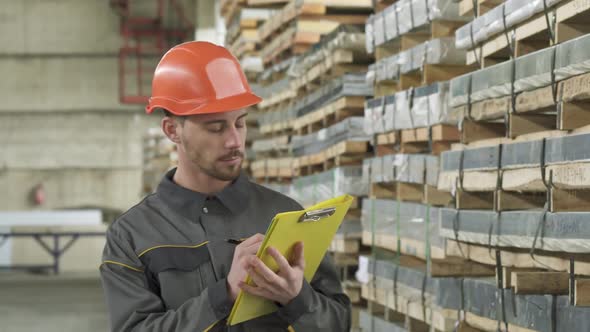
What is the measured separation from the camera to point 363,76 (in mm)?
7246

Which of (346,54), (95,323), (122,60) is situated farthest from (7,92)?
(346,54)

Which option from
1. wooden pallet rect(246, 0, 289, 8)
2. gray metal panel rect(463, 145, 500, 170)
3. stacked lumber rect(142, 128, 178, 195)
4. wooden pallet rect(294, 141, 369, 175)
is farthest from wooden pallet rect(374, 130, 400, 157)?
stacked lumber rect(142, 128, 178, 195)

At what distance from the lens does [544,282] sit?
411 cm

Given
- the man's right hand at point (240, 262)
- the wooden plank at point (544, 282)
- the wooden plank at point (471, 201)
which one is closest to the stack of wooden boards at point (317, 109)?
the wooden plank at point (471, 201)

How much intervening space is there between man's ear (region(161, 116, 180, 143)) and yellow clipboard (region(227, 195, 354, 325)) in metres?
0.55

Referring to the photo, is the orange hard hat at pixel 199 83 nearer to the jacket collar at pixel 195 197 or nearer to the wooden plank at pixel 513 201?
the jacket collar at pixel 195 197

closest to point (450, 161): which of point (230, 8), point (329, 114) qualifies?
point (329, 114)

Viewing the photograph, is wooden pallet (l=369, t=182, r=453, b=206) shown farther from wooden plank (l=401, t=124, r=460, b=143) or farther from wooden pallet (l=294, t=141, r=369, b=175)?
wooden pallet (l=294, t=141, r=369, b=175)

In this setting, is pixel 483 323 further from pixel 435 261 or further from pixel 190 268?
pixel 190 268

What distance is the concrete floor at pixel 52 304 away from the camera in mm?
11935

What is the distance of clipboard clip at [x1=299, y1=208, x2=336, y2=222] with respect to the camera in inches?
104

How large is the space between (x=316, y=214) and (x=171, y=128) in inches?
24.5

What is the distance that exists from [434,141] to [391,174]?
0.61 metres

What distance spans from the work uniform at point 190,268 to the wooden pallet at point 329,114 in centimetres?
418
